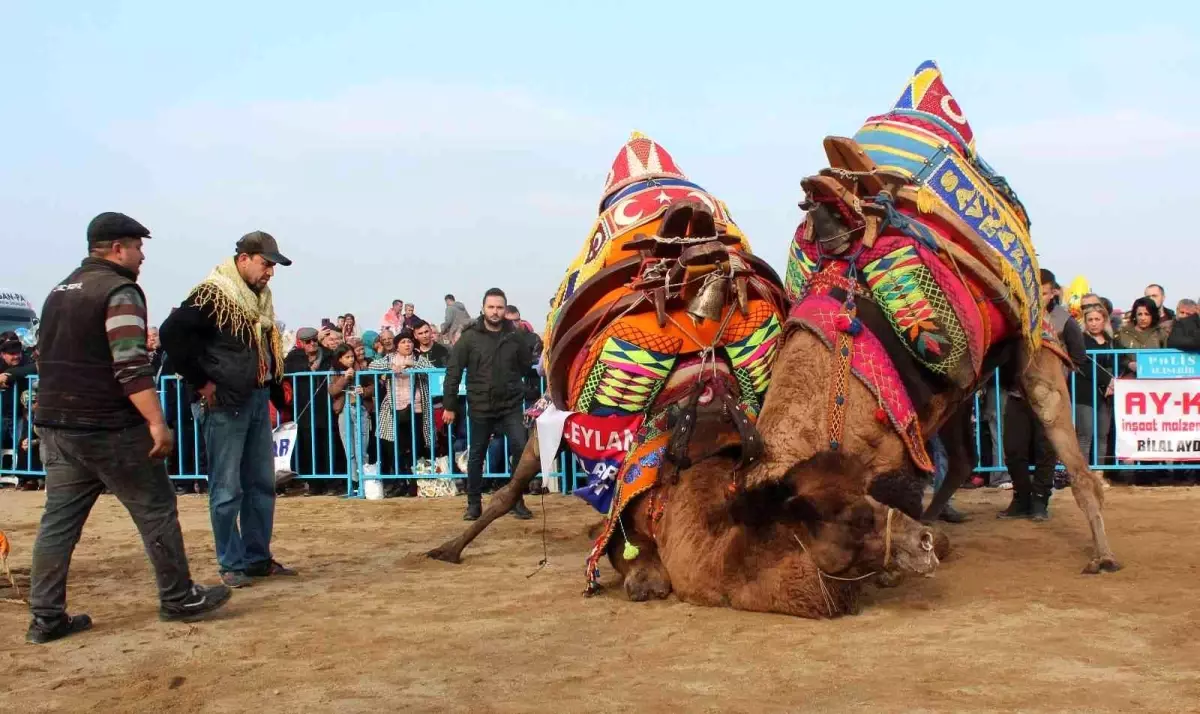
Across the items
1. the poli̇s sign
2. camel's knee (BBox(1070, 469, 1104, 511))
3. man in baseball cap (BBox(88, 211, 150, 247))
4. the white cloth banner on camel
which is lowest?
camel's knee (BBox(1070, 469, 1104, 511))

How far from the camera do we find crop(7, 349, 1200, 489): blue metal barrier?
35.9 ft

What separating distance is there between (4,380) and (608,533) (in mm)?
10995

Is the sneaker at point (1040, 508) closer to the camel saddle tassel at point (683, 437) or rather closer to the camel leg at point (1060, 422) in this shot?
the camel leg at point (1060, 422)

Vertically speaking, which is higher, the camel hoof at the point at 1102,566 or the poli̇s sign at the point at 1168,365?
the poli̇s sign at the point at 1168,365

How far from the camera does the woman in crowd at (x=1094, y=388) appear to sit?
1068 centimetres

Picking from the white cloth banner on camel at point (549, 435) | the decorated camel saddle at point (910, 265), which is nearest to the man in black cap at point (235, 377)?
the white cloth banner on camel at point (549, 435)

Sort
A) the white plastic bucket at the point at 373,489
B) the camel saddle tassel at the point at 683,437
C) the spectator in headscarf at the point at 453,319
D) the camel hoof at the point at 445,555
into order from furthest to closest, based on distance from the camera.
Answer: the spectator in headscarf at the point at 453,319
the white plastic bucket at the point at 373,489
the camel hoof at the point at 445,555
the camel saddle tassel at the point at 683,437

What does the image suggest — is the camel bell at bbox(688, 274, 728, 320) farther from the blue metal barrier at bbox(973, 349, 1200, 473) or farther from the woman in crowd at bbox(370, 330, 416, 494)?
the woman in crowd at bbox(370, 330, 416, 494)

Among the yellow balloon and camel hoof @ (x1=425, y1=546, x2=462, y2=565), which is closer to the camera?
camel hoof @ (x1=425, y1=546, x2=462, y2=565)

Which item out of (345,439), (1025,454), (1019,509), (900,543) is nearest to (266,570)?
(900,543)

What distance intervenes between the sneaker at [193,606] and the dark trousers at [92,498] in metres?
0.06

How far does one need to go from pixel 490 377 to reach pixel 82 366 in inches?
195

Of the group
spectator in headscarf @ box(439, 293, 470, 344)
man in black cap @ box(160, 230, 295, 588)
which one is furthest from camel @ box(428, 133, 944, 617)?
spectator in headscarf @ box(439, 293, 470, 344)

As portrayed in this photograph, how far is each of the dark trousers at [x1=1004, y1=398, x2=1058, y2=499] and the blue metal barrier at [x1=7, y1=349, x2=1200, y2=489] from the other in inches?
76.4
